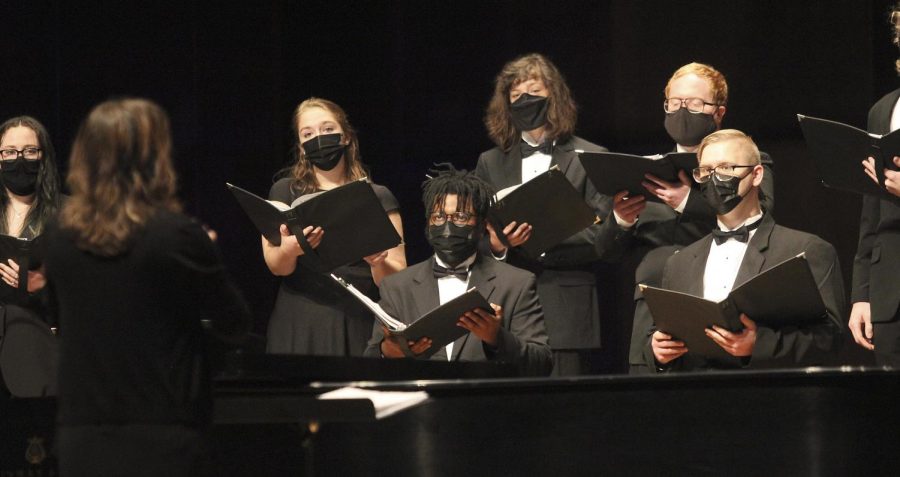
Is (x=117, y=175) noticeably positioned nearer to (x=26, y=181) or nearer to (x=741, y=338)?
(x=741, y=338)

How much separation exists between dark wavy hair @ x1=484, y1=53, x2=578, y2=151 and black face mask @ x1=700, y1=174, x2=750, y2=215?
3.29ft

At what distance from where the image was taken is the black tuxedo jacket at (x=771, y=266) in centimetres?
385

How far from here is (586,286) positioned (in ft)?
16.6

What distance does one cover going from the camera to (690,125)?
190 inches

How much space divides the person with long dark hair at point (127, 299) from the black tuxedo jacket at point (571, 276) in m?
2.41

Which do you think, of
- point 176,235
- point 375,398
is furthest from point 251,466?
point 176,235

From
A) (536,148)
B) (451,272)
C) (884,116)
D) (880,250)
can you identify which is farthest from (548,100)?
(880,250)

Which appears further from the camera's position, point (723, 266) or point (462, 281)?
point (462, 281)

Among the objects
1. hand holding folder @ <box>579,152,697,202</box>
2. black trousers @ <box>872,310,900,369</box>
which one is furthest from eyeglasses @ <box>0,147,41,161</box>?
black trousers @ <box>872,310,900,369</box>

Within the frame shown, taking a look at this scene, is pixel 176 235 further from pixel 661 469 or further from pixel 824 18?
pixel 824 18

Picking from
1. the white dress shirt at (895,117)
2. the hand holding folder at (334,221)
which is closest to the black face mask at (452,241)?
the hand holding folder at (334,221)

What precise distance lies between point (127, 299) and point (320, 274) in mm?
2336

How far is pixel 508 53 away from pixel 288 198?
204cm

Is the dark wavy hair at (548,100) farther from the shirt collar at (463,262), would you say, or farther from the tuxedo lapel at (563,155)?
the shirt collar at (463,262)
